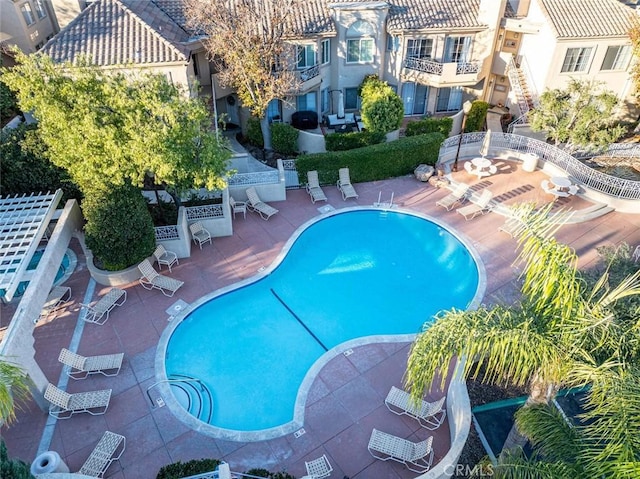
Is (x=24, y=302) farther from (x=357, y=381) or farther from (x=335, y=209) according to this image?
(x=335, y=209)

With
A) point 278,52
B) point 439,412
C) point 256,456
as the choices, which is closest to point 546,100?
point 278,52

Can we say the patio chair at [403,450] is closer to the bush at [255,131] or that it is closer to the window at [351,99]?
the bush at [255,131]

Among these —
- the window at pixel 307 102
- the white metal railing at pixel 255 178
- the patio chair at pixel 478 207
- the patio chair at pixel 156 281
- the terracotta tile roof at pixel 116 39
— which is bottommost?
the patio chair at pixel 156 281

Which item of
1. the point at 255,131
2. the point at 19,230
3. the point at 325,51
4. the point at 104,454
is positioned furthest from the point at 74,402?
the point at 325,51

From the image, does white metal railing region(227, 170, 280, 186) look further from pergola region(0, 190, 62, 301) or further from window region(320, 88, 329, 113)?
window region(320, 88, 329, 113)

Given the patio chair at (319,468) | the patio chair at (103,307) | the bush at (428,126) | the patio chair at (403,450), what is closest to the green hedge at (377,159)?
the bush at (428,126)

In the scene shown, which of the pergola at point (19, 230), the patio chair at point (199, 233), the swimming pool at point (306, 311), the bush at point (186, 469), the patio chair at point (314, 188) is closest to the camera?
the bush at point (186, 469)

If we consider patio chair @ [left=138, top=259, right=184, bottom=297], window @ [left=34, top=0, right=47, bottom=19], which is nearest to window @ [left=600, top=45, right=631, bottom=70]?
patio chair @ [left=138, top=259, right=184, bottom=297]
